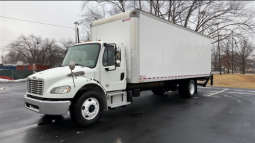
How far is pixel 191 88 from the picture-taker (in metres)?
10.0

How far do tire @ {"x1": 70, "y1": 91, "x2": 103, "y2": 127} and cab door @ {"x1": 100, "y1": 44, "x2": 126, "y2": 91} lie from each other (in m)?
0.61

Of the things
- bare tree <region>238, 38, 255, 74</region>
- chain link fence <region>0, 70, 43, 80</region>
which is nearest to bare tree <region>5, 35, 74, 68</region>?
chain link fence <region>0, 70, 43, 80</region>

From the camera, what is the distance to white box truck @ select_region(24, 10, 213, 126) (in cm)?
452

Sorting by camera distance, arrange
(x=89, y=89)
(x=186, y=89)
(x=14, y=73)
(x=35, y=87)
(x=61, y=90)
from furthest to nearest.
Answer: (x=14, y=73), (x=186, y=89), (x=89, y=89), (x=35, y=87), (x=61, y=90)

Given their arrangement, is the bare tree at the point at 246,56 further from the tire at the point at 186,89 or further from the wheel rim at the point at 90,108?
Answer: the wheel rim at the point at 90,108

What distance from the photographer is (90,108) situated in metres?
4.93

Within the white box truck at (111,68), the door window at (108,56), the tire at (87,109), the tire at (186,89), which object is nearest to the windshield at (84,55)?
the white box truck at (111,68)

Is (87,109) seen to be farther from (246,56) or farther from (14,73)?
(246,56)

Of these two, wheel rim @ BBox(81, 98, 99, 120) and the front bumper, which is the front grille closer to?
the front bumper

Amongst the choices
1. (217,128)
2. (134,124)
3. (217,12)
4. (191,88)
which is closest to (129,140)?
(134,124)

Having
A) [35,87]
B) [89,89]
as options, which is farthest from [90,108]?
[35,87]

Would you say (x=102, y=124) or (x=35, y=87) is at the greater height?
(x=35, y=87)

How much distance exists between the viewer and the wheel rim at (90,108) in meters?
4.81

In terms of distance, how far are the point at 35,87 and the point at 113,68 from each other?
229cm
